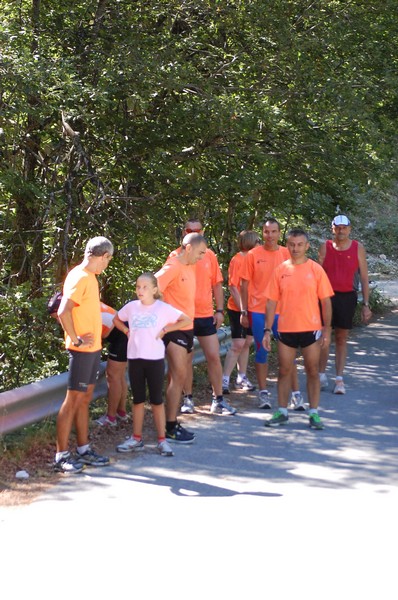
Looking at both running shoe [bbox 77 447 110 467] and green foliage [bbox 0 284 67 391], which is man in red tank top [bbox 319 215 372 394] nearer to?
green foliage [bbox 0 284 67 391]

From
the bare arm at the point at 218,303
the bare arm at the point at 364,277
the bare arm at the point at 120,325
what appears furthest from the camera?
the bare arm at the point at 364,277

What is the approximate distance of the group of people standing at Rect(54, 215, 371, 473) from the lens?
25.7 feet

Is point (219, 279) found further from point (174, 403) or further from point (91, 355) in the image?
point (91, 355)

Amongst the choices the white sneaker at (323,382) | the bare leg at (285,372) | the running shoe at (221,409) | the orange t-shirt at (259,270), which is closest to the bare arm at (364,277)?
the white sneaker at (323,382)

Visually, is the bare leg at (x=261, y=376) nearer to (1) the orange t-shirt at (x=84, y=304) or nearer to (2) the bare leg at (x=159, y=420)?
(2) the bare leg at (x=159, y=420)

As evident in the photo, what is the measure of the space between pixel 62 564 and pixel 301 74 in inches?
358

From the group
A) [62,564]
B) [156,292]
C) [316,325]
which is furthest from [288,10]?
[62,564]

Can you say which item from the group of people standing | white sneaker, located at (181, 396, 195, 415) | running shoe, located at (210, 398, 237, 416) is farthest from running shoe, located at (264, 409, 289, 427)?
white sneaker, located at (181, 396, 195, 415)

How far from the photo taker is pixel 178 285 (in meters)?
9.42

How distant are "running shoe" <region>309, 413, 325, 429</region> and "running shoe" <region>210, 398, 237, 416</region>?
0.95m

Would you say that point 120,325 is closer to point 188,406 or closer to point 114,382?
point 114,382

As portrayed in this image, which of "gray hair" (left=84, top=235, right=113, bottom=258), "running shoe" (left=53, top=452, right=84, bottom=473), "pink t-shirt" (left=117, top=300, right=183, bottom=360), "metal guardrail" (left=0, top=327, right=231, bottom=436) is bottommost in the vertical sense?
"running shoe" (left=53, top=452, right=84, bottom=473)

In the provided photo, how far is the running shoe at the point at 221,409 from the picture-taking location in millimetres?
10039

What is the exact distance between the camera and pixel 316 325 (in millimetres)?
9742
